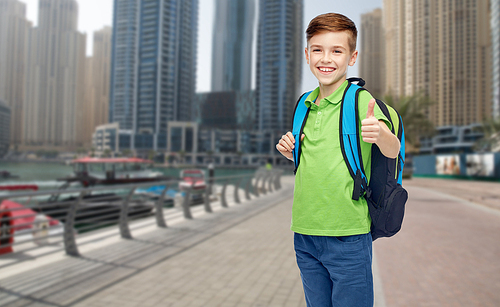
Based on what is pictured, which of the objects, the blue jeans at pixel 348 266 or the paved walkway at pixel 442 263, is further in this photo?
the paved walkway at pixel 442 263

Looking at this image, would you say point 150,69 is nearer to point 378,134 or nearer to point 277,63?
point 277,63

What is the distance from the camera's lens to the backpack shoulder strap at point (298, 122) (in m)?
1.41

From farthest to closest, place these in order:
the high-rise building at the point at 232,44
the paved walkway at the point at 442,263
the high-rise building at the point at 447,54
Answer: the high-rise building at the point at 232,44 < the high-rise building at the point at 447,54 < the paved walkway at the point at 442,263

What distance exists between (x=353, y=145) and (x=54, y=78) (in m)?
147

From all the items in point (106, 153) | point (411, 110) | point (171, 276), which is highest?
point (411, 110)

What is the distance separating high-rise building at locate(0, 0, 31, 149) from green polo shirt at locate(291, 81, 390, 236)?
12085cm

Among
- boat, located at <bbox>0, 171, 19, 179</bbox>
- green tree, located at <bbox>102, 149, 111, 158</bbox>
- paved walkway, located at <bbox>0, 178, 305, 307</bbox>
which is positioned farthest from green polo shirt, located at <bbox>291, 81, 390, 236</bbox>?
green tree, located at <bbox>102, 149, 111, 158</bbox>

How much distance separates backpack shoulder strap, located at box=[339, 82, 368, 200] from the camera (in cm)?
125

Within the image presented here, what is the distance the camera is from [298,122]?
1.44m

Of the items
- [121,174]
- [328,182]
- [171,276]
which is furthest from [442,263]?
[121,174]

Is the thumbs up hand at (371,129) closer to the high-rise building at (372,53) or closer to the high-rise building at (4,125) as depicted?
the high-rise building at (4,125)

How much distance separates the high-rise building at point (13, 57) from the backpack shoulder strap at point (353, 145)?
12097cm

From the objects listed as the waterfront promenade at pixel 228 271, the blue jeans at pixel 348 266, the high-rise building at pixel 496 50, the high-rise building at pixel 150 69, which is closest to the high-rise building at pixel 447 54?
the high-rise building at pixel 496 50

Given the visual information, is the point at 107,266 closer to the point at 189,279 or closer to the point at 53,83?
the point at 189,279
